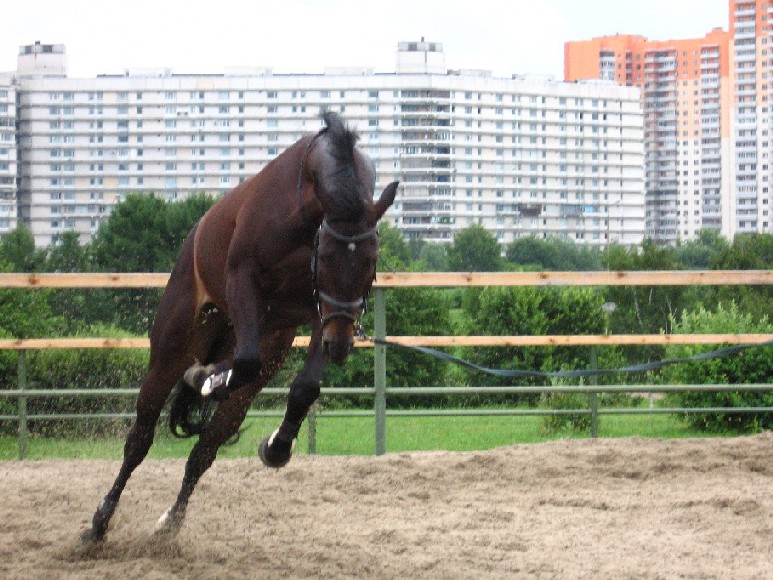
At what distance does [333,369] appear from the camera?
1181 cm

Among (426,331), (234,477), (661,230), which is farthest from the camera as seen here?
(661,230)

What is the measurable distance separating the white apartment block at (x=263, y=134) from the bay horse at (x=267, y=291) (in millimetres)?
43234

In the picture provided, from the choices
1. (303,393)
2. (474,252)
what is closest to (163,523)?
(303,393)

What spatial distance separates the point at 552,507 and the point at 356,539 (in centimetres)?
118

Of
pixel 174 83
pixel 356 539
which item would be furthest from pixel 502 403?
pixel 174 83

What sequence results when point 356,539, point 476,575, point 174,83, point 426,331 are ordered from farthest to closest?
point 174,83 < point 426,331 < point 356,539 < point 476,575

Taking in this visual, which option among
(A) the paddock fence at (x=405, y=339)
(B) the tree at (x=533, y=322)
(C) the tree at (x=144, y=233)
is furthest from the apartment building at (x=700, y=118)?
(A) the paddock fence at (x=405, y=339)

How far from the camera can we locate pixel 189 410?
17.0 ft

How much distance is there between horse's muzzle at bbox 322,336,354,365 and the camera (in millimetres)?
3615

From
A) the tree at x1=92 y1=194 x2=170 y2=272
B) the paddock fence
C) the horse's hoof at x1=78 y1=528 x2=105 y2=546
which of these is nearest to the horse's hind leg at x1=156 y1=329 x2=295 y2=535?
the horse's hoof at x1=78 y1=528 x2=105 y2=546

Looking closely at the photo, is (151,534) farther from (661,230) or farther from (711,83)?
(711,83)

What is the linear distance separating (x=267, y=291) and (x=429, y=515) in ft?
5.18

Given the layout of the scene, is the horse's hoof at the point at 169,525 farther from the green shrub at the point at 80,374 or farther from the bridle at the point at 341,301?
the green shrub at the point at 80,374

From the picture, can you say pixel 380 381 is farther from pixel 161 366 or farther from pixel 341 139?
pixel 341 139
